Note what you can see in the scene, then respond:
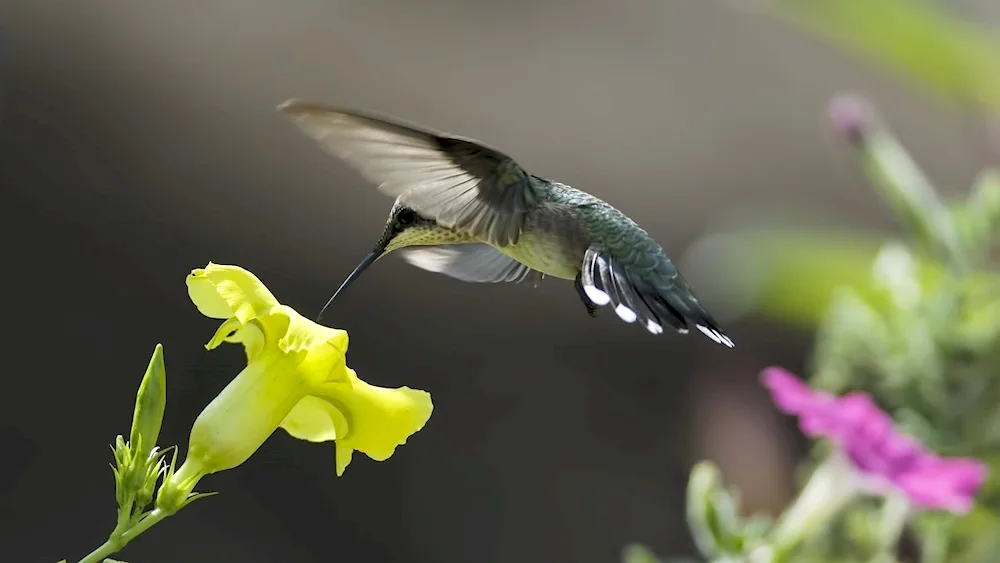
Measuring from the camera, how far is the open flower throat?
25.5 inches

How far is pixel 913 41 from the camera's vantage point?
5.45ft

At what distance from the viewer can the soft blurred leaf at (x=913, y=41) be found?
166cm

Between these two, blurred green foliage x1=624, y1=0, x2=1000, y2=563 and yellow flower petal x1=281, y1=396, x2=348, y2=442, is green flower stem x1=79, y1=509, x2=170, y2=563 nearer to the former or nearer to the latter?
yellow flower petal x1=281, y1=396, x2=348, y2=442

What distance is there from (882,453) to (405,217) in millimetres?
707

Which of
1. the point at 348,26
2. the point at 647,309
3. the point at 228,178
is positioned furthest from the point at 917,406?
the point at 348,26

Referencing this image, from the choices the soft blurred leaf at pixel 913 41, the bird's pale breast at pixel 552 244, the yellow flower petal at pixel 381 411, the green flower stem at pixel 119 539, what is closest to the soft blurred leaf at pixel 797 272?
the soft blurred leaf at pixel 913 41

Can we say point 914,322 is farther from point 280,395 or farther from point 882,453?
point 280,395

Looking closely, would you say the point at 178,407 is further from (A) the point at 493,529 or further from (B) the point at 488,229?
(B) the point at 488,229

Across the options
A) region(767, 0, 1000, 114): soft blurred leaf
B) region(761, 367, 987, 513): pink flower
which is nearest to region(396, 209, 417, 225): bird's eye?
region(761, 367, 987, 513): pink flower

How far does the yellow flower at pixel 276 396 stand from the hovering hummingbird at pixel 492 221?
0.11m

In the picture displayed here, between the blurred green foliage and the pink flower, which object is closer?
the pink flower

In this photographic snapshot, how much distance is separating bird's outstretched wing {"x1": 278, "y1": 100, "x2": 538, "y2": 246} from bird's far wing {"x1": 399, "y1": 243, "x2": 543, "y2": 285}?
3.3 inches

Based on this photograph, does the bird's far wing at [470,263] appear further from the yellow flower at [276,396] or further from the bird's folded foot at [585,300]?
the yellow flower at [276,396]

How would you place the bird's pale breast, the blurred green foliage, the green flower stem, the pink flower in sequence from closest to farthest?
the green flower stem
the bird's pale breast
the pink flower
the blurred green foliage
